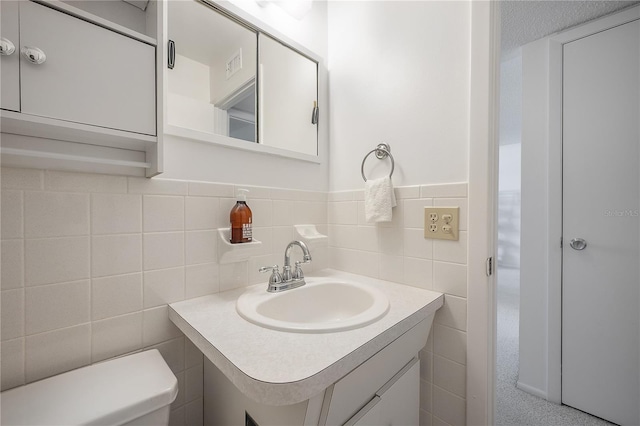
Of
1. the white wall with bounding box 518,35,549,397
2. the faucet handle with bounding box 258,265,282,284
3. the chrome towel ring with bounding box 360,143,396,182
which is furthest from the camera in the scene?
the white wall with bounding box 518,35,549,397

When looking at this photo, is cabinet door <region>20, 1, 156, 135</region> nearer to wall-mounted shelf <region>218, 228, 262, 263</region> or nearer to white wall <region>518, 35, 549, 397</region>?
wall-mounted shelf <region>218, 228, 262, 263</region>

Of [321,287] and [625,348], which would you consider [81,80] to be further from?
[625,348]

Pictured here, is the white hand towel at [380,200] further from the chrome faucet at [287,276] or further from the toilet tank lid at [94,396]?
the toilet tank lid at [94,396]

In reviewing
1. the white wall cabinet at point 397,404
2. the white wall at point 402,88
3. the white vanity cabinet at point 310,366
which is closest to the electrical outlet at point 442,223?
the white wall at point 402,88

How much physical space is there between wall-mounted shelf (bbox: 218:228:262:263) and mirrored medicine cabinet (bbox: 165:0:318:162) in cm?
37

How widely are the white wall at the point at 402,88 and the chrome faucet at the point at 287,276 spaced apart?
0.49 meters

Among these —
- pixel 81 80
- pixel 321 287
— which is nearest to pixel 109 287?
pixel 81 80

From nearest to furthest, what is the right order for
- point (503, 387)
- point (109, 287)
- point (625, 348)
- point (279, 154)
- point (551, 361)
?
point (109, 287)
point (279, 154)
point (625, 348)
point (551, 361)
point (503, 387)

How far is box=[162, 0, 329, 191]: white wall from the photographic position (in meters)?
0.92

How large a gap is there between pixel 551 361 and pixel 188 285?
2.01m

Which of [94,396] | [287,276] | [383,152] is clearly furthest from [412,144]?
[94,396]

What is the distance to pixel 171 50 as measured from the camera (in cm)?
91

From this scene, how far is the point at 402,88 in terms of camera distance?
3.63ft

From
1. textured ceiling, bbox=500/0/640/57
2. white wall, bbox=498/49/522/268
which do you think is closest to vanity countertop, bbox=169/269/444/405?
textured ceiling, bbox=500/0/640/57
